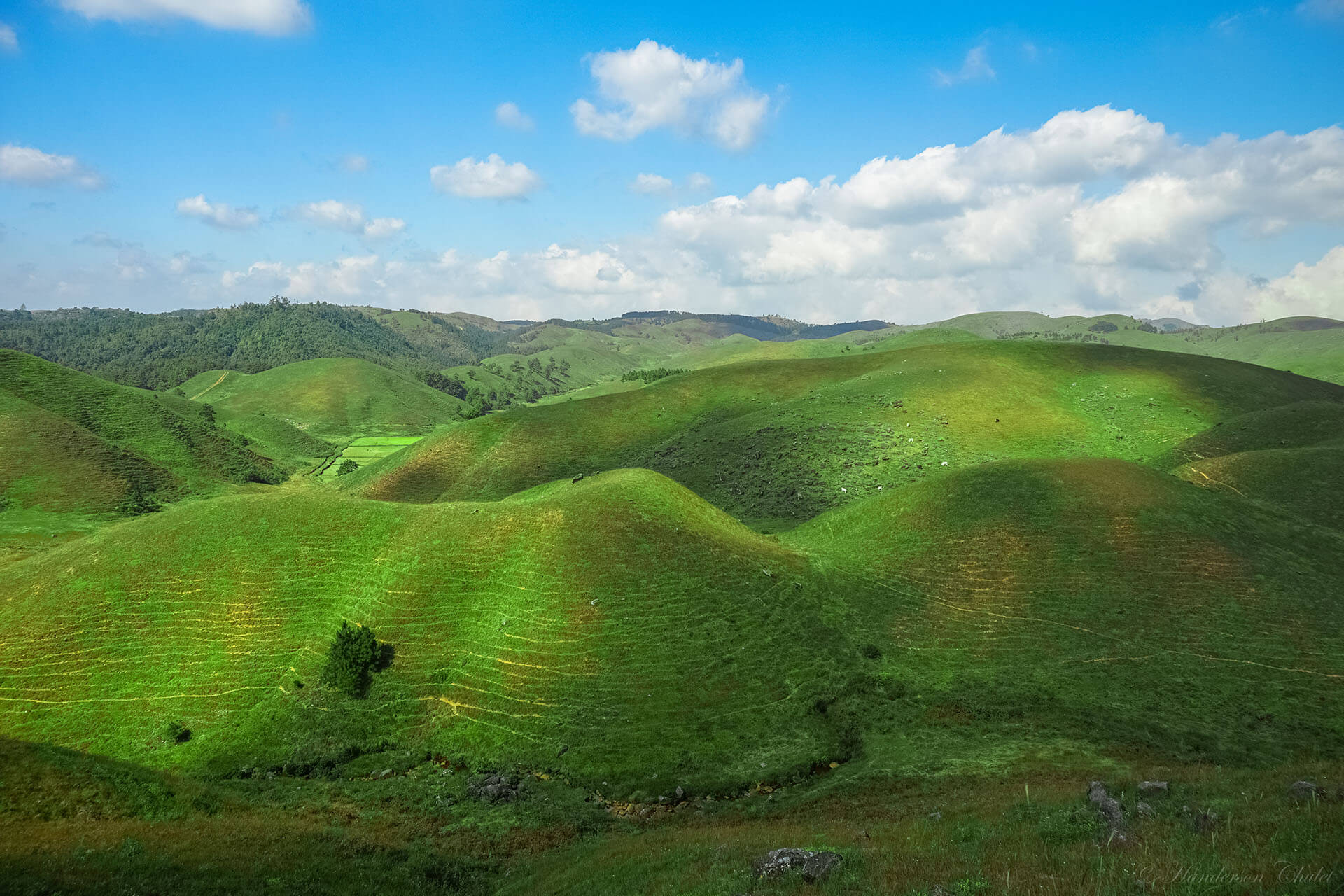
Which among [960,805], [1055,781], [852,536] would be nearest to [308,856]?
[960,805]

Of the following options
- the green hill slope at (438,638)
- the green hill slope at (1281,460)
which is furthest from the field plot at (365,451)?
the green hill slope at (1281,460)

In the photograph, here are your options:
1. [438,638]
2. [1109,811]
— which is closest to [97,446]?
[438,638]

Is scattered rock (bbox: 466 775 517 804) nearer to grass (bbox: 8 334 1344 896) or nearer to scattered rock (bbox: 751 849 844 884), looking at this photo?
grass (bbox: 8 334 1344 896)

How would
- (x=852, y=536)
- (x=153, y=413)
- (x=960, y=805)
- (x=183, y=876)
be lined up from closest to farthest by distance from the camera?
(x=183, y=876) < (x=960, y=805) < (x=852, y=536) < (x=153, y=413)

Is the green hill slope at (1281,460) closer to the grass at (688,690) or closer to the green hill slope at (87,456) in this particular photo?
the grass at (688,690)

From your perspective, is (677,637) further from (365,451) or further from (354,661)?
(365,451)

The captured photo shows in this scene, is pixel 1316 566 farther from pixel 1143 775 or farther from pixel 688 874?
pixel 688 874
